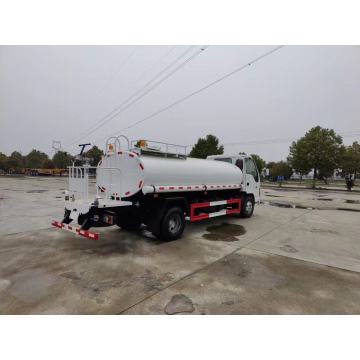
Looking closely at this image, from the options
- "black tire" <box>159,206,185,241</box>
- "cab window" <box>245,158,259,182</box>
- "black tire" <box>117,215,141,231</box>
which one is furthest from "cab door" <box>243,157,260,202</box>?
"black tire" <box>117,215,141,231</box>

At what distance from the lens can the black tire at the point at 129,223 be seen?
7618 mm

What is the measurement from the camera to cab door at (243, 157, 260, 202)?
10.2m

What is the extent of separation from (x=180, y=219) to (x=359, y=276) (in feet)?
14.3

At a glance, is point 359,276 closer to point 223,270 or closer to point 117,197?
point 223,270

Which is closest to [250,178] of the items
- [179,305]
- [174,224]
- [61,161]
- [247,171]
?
[247,171]

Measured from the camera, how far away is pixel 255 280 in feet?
14.5

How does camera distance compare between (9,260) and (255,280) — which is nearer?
(255,280)

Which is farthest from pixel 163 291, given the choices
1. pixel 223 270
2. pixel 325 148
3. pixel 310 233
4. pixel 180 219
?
pixel 325 148

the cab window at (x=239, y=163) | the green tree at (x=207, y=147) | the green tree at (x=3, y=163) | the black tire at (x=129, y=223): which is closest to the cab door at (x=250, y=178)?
the cab window at (x=239, y=163)

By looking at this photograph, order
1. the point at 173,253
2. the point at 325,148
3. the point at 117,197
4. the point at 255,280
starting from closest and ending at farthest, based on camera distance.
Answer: the point at 255,280
the point at 173,253
the point at 117,197
the point at 325,148

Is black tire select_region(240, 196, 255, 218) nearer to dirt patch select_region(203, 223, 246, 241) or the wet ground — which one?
dirt patch select_region(203, 223, 246, 241)

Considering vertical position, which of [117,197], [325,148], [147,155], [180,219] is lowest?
[180,219]

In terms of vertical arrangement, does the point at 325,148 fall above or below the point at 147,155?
above

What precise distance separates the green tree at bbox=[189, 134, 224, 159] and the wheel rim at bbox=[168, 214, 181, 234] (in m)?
32.2
